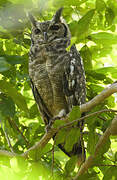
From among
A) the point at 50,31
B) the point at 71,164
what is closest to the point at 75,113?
the point at 71,164

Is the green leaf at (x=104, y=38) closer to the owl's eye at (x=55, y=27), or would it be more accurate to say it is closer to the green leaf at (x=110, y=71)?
the green leaf at (x=110, y=71)

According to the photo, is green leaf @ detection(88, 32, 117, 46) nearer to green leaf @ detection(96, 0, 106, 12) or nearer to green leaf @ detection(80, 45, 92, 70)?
green leaf @ detection(80, 45, 92, 70)

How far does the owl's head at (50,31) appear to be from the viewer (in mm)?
2838

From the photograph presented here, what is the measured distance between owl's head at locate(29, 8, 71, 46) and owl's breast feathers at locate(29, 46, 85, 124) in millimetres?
109

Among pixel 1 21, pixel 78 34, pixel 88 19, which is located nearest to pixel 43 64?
pixel 1 21

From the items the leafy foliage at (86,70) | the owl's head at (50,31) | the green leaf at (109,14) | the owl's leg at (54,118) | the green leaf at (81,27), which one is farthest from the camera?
the owl's head at (50,31)

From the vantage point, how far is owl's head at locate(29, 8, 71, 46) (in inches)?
112

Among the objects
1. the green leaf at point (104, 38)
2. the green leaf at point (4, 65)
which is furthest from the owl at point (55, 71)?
the green leaf at point (4, 65)

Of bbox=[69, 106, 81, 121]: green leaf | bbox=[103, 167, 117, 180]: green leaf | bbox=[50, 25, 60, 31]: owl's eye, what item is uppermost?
bbox=[50, 25, 60, 31]: owl's eye

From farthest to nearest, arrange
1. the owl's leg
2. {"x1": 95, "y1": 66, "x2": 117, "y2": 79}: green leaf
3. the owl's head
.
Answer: the owl's head, the owl's leg, {"x1": 95, "y1": 66, "x2": 117, "y2": 79}: green leaf

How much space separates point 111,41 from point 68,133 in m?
0.81

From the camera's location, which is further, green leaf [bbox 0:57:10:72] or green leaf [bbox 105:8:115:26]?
green leaf [bbox 105:8:115:26]

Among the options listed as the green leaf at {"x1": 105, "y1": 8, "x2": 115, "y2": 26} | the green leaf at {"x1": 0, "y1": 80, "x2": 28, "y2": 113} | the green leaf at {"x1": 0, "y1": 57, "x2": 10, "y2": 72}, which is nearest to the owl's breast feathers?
the green leaf at {"x1": 105, "y1": 8, "x2": 115, "y2": 26}

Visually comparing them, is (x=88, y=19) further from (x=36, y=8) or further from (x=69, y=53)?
(x=69, y=53)
